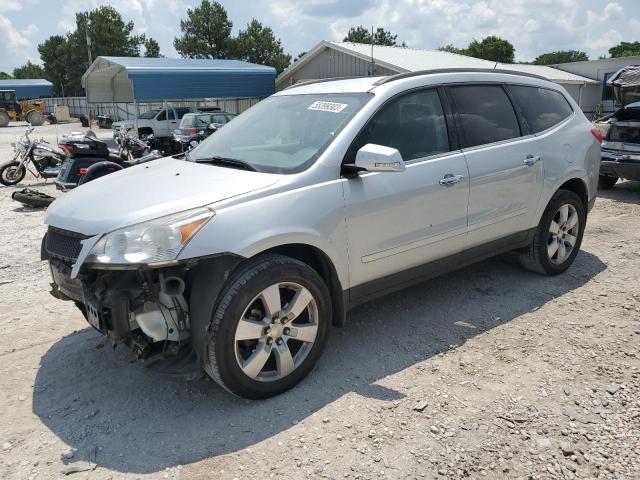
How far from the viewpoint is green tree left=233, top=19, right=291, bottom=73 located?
5216cm

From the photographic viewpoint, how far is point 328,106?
359cm

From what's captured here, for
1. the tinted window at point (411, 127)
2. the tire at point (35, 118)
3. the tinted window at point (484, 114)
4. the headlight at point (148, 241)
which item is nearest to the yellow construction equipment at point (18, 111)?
the tire at point (35, 118)

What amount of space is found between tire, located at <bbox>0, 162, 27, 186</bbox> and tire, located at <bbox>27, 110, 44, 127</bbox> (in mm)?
36493

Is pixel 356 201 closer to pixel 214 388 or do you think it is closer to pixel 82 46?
pixel 214 388

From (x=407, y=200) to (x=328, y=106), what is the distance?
2.76 feet

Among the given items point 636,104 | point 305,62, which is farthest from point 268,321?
point 305,62

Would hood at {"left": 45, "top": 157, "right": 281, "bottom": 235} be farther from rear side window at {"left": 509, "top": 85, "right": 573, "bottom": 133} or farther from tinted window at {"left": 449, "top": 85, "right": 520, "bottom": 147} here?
rear side window at {"left": 509, "top": 85, "right": 573, "bottom": 133}

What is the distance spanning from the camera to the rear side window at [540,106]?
14.7 feet

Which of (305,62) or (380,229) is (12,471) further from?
(305,62)

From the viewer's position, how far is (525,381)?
320 cm

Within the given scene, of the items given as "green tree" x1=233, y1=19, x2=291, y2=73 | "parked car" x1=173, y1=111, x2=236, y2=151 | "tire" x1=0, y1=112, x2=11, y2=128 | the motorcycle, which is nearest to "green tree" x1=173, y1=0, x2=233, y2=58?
"green tree" x1=233, y1=19, x2=291, y2=73

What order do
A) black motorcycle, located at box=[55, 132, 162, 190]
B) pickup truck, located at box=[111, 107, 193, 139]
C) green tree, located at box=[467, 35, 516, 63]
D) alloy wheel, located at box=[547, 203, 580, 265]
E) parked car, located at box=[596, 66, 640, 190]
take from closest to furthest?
alloy wheel, located at box=[547, 203, 580, 265], parked car, located at box=[596, 66, 640, 190], black motorcycle, located at box=[55, 132, 162, 190], pickup truck, located at box=[111, 107, 193, 139], green tree, located at box=[467, 35, 516, 63]

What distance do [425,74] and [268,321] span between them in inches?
84.7

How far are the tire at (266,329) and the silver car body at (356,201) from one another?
0.16 m
